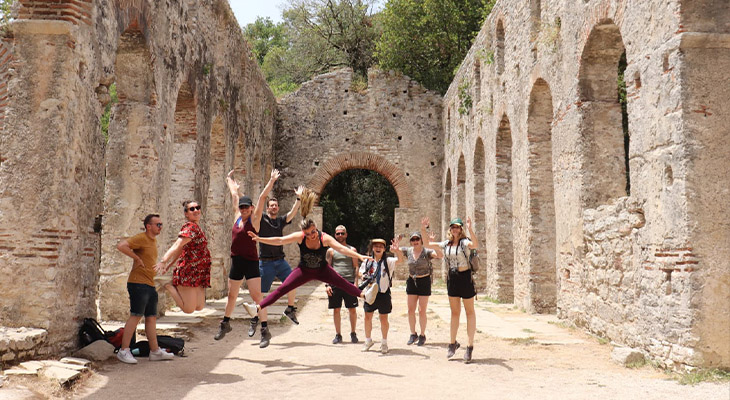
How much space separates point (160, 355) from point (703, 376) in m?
4.98

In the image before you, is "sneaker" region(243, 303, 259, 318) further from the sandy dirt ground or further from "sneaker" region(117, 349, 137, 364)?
"sneaker" region(117, 349, 137, 364)

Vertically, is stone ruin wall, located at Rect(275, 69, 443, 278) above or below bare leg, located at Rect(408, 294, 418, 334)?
above

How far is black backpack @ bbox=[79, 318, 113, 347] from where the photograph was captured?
18.4ft

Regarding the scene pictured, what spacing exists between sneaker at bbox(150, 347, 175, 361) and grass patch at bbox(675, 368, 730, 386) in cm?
472

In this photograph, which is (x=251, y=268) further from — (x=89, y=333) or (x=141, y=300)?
(x=89, y=333)

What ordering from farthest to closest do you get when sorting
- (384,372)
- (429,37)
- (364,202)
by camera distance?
(364,202)
(429,37)
(384,372)

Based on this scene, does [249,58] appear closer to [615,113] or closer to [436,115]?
[436,115]

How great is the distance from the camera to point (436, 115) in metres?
18.8

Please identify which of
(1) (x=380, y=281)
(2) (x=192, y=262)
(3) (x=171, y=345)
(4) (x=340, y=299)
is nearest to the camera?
(2) (x=192, y=262)

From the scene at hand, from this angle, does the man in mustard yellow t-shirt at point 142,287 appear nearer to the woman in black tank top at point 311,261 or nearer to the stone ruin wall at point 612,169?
the woman in black tank top at point 311,261

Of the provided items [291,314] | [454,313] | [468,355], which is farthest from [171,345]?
[468,355]

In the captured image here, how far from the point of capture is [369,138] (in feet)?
61.1

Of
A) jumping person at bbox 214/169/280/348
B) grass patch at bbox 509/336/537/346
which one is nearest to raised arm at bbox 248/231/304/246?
jumping person at bbox 214/169/280/348

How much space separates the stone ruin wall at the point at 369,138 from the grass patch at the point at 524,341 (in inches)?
444
